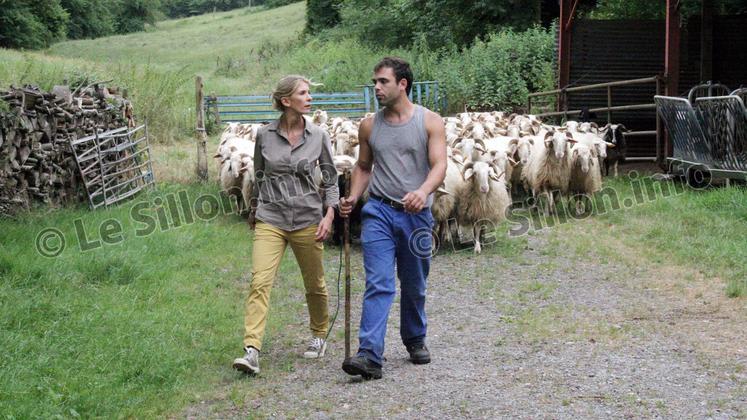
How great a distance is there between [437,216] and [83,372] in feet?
17.8

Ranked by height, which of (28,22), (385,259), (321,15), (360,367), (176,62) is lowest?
(360,367)

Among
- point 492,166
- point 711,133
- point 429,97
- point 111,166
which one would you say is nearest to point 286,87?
point 492,166

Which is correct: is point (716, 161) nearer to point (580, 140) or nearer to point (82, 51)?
point (580, 140)

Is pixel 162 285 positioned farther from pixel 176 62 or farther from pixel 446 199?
pixel 176 62

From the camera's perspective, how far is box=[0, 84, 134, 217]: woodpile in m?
10.2

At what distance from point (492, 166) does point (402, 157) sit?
5.46m

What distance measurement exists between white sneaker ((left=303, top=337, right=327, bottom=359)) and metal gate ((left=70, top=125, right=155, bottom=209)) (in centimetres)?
650

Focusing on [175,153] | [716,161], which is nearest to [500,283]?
[716,161]

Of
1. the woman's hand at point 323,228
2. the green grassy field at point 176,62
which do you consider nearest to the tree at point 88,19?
the green grassy field at point 176,62

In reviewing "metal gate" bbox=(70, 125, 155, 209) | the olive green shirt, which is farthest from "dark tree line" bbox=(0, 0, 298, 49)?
the olive green shirt

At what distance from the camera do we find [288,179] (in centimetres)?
587

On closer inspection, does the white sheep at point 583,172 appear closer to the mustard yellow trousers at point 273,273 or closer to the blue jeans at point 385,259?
the mustard yellow trousers at point 273,273

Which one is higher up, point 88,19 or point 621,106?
point 88,19

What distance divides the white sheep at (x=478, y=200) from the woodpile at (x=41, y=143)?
197 inches
